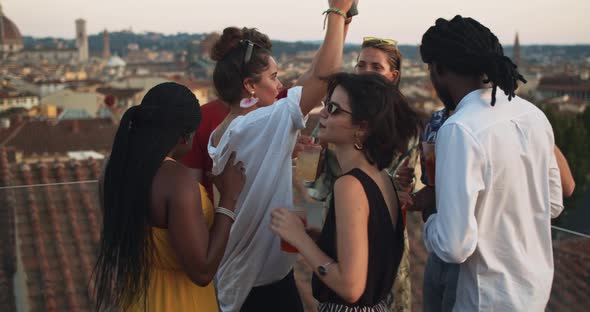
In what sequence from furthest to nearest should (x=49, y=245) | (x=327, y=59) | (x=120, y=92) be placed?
1. (x=120, y=92)
2. (x=49, y=245)
3. (x=327, y=59)

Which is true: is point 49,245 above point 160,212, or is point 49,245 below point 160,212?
below

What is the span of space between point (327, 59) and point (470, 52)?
0.40 metres

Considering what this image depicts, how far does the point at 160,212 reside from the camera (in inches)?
63.1

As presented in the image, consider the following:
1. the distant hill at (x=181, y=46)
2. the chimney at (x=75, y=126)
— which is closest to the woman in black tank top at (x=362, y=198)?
the chimney at (x=75, y=126)

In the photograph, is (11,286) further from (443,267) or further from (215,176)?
(443,267)

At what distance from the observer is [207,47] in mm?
2209

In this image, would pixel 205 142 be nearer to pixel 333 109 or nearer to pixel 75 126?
pixel 333 109

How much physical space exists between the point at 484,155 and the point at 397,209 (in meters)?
0.25

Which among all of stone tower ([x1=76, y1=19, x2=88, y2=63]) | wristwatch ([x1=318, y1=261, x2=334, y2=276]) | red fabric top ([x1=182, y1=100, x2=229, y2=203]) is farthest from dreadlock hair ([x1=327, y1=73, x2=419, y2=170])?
stone tower ([x1=76, y1=19, x2=88, y2=63])

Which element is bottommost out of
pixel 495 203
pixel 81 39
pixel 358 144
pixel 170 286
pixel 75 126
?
pixel 75 126

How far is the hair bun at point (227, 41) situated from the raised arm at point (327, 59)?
327mm

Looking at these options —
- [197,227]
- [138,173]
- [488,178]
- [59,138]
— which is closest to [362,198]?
[488,178]

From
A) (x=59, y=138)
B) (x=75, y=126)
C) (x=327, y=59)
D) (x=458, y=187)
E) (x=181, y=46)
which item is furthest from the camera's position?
(x=181, y=46)

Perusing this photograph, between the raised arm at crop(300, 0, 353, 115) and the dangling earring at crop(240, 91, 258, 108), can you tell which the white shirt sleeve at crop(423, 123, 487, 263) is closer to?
the raised arm at crop(300, 0, 353, 115)
